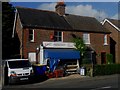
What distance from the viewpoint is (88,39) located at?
38.3m

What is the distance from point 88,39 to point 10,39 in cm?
1073

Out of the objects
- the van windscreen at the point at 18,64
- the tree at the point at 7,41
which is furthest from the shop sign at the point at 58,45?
the van windscreen at the point at 18,64

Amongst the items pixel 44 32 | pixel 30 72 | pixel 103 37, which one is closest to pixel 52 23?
pixel 44 32

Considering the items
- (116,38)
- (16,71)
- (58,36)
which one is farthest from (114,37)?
(16,71)

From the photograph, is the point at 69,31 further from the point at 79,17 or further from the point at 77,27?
the point at 79,17

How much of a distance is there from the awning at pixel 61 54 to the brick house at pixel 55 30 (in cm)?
197

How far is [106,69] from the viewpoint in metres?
29.7

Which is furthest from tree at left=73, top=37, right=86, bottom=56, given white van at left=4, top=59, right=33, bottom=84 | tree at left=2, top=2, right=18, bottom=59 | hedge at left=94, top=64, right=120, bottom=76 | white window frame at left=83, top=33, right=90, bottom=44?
white van at left=4, top=59, right=33, bottom=84

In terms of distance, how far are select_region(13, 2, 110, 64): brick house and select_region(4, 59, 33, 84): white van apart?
9273 millimetres

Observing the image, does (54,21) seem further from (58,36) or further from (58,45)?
(58,45)

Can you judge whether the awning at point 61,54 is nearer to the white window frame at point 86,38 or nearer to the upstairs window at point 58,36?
the upstairs window at point 58,36

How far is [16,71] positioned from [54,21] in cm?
1491

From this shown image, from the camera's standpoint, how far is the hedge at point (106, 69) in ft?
94.6

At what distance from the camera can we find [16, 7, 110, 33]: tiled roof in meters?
33.8
